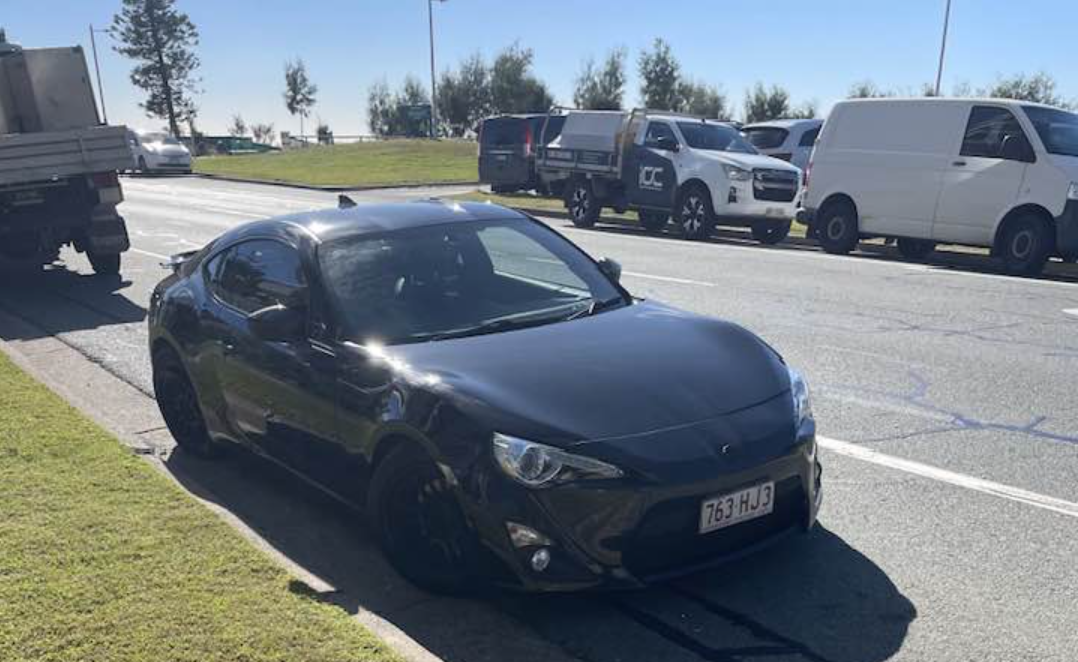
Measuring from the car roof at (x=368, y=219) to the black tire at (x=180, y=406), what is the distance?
87 centimetres

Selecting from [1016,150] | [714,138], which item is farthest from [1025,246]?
[714,138]

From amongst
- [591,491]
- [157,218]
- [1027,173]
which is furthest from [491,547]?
[157,218]

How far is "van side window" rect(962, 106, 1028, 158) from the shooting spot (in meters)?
12.9

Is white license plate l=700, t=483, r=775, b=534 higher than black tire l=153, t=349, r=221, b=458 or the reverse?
higher

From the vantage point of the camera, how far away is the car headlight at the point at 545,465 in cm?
345

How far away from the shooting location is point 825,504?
187 inches

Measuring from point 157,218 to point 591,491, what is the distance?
20030 millimetres

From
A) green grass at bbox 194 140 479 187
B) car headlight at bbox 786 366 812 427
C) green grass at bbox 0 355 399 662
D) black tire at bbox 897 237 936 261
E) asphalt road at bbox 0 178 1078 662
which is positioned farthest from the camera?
green grass at bbox 194 140 479 187

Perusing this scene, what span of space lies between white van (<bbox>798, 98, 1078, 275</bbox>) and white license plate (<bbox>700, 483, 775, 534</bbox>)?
10.5 metres

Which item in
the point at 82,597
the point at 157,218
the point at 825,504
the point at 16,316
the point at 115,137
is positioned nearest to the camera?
the point at 82,597

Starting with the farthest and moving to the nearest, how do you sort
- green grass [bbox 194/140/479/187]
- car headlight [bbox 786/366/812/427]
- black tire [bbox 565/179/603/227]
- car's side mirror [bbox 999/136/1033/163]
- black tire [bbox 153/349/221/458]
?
green grass [bbox 194/140/479/187], black tire [bbox 565/179/603/227], car's side mirror [bbox 999/136/1033/163], black tire [bbox 153/349/221/458], car headlight [bbox 786/366/812/427]

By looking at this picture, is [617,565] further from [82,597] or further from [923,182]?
[923,182]

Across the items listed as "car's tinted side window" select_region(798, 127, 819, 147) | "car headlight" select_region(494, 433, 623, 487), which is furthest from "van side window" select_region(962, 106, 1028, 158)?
"car headlight" select_region(494, 433, 623, 487)

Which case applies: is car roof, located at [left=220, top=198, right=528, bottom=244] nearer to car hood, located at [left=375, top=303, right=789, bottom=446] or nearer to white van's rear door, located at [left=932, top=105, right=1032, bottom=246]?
car hood, located at [left=375, top=303, right=789, bottom=446]
